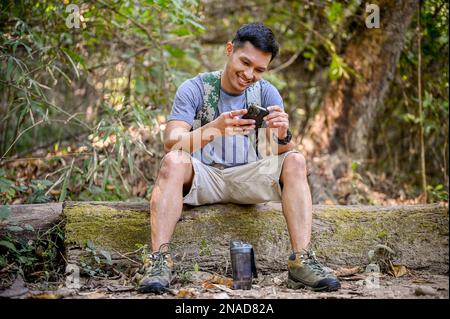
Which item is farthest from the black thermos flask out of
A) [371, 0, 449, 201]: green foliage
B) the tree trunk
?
the tree trunk

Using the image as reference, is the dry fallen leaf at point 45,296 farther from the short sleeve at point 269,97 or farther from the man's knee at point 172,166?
the short sleeve at point 269,97

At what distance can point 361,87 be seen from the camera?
602cm

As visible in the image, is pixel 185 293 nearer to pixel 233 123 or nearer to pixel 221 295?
pixel 221 295

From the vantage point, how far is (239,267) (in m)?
2.96

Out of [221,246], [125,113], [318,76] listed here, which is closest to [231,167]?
[221,246]

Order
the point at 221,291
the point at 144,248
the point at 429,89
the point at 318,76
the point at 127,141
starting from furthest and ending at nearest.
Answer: the point at 318,76 < the point at 429,89 < the point at 127,141 < the point at 144,248 < the point at 221,291

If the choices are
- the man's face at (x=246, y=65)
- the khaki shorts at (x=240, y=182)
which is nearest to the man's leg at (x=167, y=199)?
the khaki shorts at (x=240, y=182)

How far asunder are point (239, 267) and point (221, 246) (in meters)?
0.53

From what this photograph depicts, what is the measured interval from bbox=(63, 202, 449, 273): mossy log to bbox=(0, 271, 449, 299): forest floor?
17 cm

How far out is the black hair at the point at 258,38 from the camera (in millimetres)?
3514

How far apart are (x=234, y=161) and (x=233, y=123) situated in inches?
23.4

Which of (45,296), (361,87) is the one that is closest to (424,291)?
(45,296)

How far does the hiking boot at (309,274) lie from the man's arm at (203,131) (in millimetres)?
808

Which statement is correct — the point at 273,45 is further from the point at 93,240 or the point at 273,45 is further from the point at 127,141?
the point at 93,240
